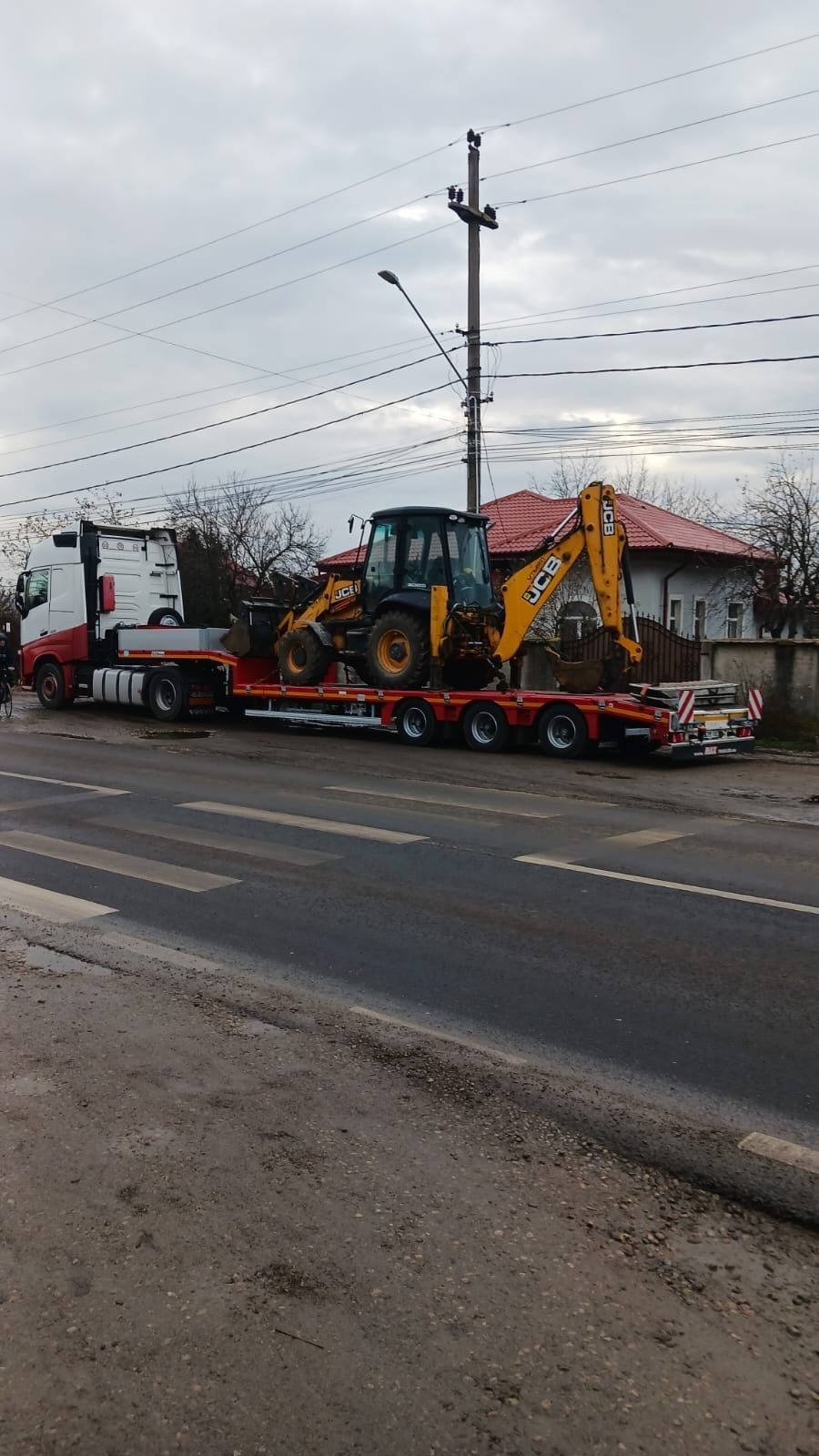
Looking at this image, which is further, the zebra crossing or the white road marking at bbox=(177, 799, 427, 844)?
the white road marking at bbox=(177, 799, 427, 844)

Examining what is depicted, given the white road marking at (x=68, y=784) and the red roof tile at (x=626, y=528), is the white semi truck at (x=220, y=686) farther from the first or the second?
the red roof tile at (x=626, y=528)

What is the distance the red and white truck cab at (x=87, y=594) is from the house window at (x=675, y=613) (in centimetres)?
1430

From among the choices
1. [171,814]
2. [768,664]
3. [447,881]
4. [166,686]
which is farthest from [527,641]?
[447,881]

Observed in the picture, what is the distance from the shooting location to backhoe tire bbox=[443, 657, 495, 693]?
1797 centimetres

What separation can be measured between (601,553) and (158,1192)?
13.3 metres

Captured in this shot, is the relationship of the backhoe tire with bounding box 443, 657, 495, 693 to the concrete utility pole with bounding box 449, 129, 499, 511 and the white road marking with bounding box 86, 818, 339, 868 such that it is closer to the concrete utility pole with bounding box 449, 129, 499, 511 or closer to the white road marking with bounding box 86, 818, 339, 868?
the concrete utility pole with bounding box 449, 129, 499, 511

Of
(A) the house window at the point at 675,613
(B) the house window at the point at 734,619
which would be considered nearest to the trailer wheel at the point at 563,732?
(A) the house window at the point at 675,613

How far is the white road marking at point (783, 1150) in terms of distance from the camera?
3902 mm

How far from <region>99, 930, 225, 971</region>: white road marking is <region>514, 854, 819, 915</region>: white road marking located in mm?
3135

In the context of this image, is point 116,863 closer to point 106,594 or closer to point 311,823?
point 311,823

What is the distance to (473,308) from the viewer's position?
2217 centimetres

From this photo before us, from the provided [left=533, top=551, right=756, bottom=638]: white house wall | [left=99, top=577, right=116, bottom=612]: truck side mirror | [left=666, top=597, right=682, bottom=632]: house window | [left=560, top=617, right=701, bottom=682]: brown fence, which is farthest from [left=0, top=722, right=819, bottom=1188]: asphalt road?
[left=666, top=597, right=682, bottom=632]: house window

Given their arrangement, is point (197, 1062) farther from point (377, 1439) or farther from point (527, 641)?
point (527, 641)

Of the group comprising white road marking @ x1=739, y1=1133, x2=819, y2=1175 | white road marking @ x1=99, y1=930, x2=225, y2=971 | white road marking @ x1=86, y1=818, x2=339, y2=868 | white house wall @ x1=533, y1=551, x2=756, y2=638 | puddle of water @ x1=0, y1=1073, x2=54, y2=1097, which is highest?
white house wall @ x1=533, y1=551, x2=756, y2=638
